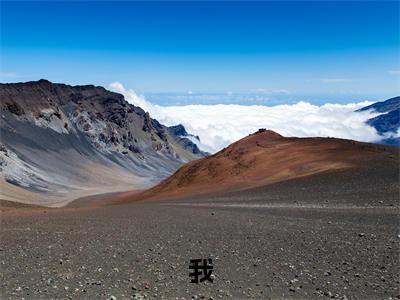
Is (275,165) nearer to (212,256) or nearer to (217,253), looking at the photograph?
(217,253)

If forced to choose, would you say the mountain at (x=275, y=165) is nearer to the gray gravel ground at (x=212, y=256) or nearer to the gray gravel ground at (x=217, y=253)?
the gray gravel ground at (x=217, y=253)

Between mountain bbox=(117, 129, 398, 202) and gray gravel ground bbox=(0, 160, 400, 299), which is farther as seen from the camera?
mountain bbox=(117, 129, 398, 202)

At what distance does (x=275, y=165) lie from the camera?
47.5 meters

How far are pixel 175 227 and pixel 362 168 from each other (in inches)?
793

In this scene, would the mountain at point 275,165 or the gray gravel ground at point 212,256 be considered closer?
the gray gravel ground at point 212,256

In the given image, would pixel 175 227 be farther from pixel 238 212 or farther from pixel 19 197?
pixel 19 197

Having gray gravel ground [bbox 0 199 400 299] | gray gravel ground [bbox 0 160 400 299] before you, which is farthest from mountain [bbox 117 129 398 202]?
gray gravel ground [bbox 0 199 400 299]

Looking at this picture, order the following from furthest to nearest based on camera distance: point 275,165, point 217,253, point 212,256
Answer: point 275,165, point 217,253, point 212,256

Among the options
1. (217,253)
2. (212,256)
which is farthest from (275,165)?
(212,256)

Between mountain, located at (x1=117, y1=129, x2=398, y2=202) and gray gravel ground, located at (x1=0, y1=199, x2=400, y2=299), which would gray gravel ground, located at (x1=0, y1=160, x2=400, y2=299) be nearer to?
gray gravel ground, located at (x1=0, y1=199, x2=400, y2=299)

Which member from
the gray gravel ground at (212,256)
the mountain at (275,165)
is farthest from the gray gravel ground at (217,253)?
the mountain at (275,165)

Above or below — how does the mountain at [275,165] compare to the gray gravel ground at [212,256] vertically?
above

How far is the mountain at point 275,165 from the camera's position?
37.4 meters

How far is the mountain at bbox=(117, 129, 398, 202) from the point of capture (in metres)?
37.4
